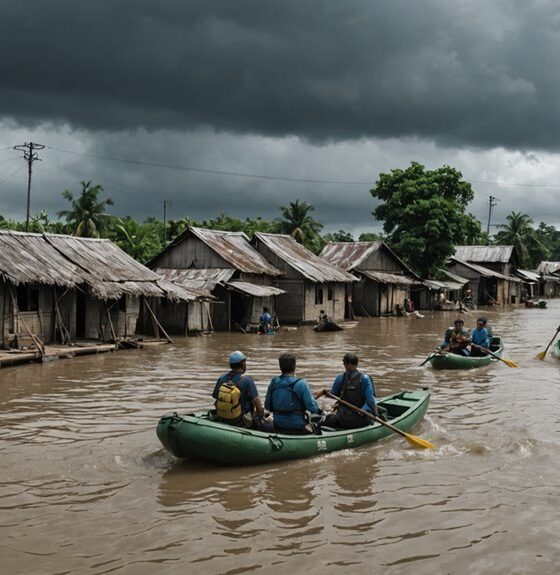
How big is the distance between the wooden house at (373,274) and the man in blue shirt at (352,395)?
2774cm

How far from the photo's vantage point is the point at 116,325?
75.7ft

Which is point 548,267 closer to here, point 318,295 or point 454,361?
point 318,295

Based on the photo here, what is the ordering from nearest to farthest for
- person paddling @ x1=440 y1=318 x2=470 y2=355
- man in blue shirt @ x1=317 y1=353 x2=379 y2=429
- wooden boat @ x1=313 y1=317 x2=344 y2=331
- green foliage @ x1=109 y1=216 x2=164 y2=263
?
1. man in blue shirt @ x1=317 y1=353 x2=379 y2=429
2. person paddling @ x1=440 y1=318 x2=470 y2=355
3. wooden boat @ x1=313 y1=317 x2=344 y2=331
4. green foliage @ x1=109 y1=216 x2=164 y2=263

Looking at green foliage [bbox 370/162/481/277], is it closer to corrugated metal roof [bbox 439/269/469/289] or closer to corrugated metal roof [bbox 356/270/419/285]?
corrugated metal roof [bbox 439/269/469/289]

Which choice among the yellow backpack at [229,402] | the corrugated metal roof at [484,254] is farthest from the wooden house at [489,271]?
the yellow backpack at [229,402]

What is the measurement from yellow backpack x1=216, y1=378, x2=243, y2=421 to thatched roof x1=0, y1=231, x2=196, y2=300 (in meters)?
11.6

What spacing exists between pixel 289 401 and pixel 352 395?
1.27m

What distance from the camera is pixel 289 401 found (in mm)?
9008

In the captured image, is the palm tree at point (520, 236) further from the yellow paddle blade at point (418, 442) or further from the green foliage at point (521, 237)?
the yellow paddle blade at point (418, 442)

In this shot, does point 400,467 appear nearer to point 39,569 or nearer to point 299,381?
point 299,381

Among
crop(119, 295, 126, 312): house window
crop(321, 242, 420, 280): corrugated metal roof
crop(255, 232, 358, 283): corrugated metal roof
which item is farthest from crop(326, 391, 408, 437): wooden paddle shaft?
crop(321, 242, 420, 280): corrugated metal roof

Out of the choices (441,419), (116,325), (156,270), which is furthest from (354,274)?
(441,419)

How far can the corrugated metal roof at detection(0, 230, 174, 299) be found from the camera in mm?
19328

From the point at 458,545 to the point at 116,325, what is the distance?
59.6ft
